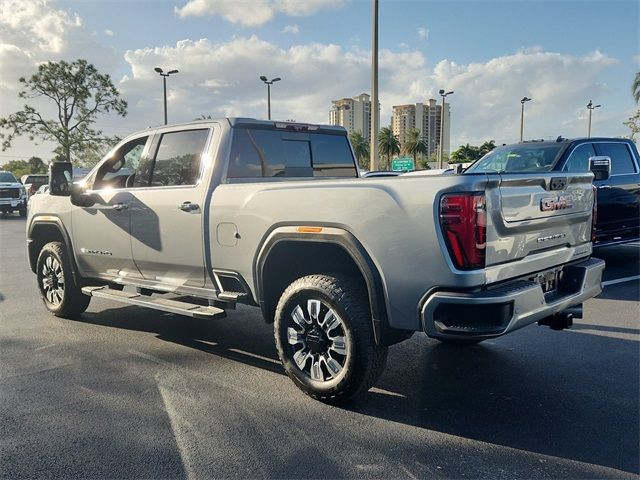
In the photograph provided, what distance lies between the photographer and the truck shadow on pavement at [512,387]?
3.23m

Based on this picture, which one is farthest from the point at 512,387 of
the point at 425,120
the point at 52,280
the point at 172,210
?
the point at 425,120

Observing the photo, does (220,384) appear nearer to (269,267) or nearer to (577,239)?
(269,267)

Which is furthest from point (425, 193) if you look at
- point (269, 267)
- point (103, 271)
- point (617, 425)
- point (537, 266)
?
point (103, 271)

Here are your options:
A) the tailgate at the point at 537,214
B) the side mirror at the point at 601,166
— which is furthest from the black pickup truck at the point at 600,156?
the tailgate at the point at 537,214

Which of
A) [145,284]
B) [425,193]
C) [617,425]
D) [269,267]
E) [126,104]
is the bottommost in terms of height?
[617,425]

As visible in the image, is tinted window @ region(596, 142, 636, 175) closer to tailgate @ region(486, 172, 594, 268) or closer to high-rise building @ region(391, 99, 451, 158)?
tailgate @ region(486, 172, 594, 268)

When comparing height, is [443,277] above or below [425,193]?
below

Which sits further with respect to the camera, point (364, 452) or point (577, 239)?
point (577, 239)

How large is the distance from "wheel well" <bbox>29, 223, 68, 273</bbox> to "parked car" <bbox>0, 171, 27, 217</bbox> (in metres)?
19.5

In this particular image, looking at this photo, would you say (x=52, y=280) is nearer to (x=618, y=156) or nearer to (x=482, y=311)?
Answer: (x=482, y=311)

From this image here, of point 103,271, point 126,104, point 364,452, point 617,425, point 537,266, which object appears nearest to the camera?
point 364,452

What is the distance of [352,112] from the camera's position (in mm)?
71062

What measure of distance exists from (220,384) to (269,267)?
3.18ft

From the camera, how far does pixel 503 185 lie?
127 inches
